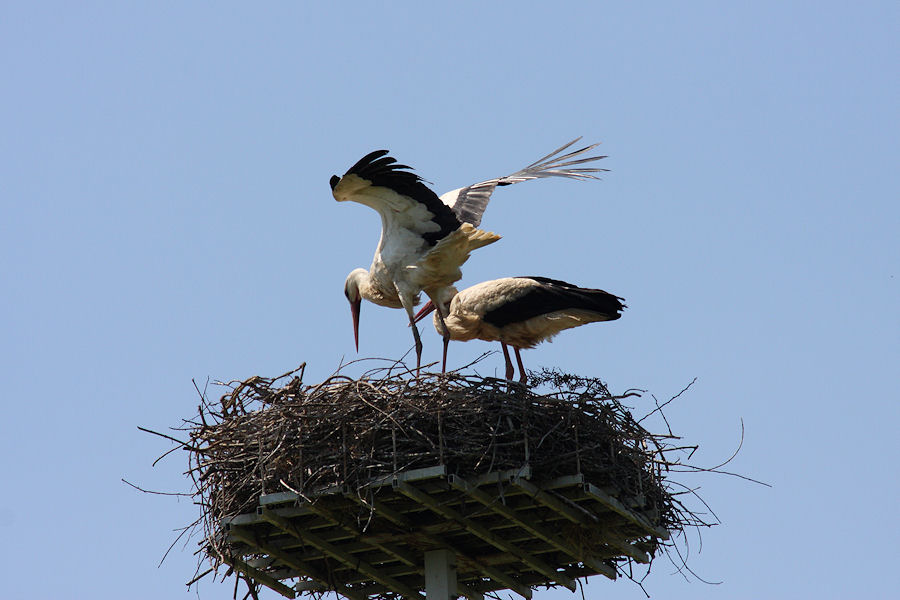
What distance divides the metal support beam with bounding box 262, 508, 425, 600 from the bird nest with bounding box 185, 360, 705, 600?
8.9 inches

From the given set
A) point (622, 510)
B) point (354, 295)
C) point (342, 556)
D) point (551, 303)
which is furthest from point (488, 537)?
point (354, 295)

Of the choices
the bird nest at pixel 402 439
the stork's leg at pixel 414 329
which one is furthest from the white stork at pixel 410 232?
the bird nest at pixel 402 439

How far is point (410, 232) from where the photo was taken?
12.2m

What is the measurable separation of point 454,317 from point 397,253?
1.26 meters

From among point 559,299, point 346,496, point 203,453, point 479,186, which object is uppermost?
point 479,186

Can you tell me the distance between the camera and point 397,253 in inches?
480

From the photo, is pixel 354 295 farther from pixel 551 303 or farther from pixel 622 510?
pixel 622 510

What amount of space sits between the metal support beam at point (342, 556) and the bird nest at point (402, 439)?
0.74ft

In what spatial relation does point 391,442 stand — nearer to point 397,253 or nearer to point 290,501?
point 290,501

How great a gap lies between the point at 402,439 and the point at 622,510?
66.2 inches

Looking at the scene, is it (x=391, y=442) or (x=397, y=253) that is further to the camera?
(x=397, y=253)

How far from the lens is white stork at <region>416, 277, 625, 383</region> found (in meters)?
12.6

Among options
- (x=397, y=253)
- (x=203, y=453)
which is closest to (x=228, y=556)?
(x=203, y=453)

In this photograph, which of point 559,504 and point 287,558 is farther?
point 287,558
